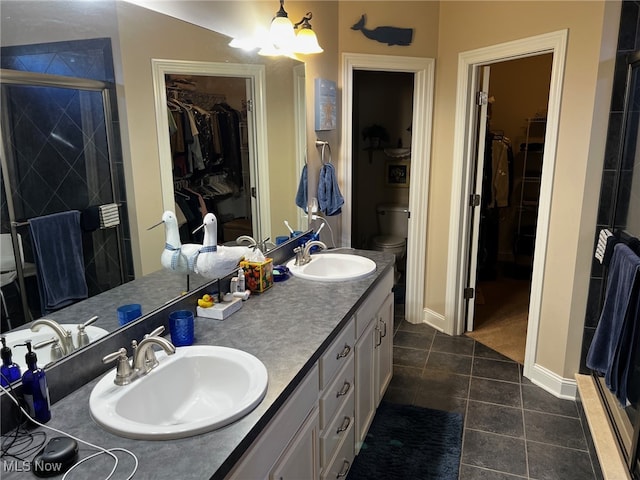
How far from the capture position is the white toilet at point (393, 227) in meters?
4.62

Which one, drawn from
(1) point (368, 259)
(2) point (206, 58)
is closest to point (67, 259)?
(2) point (206, 58)

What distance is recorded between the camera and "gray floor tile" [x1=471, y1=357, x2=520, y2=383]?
3031mm

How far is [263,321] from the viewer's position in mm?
1799

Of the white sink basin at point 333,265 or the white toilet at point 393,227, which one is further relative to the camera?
the white toilet at point 393,227

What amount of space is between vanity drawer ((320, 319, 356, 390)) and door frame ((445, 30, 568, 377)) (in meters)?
1.47

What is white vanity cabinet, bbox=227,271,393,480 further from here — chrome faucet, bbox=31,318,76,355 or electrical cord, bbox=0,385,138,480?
chrome faucet, bbox=31,318,76,355

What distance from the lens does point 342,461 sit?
1992 mm

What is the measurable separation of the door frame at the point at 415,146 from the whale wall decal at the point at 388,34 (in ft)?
0.35

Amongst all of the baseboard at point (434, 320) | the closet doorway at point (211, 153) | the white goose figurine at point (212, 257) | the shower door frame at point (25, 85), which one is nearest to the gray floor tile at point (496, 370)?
the baseboard at point (434, 320)

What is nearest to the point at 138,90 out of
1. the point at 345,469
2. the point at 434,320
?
the point at 345,469

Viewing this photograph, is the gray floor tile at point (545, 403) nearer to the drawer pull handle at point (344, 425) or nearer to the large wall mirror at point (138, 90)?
the drawer pull handle at point (344, 425)

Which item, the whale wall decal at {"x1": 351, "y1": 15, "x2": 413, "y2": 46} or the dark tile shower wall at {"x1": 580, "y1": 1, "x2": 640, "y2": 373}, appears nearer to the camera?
the dark tile shower wall at {"x1": 580, "y1": 1, "x2": 640, "y2": 373}

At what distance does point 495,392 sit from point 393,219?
2.23 meters

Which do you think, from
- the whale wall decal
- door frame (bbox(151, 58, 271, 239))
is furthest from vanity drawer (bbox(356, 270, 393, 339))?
the whale wall decal
